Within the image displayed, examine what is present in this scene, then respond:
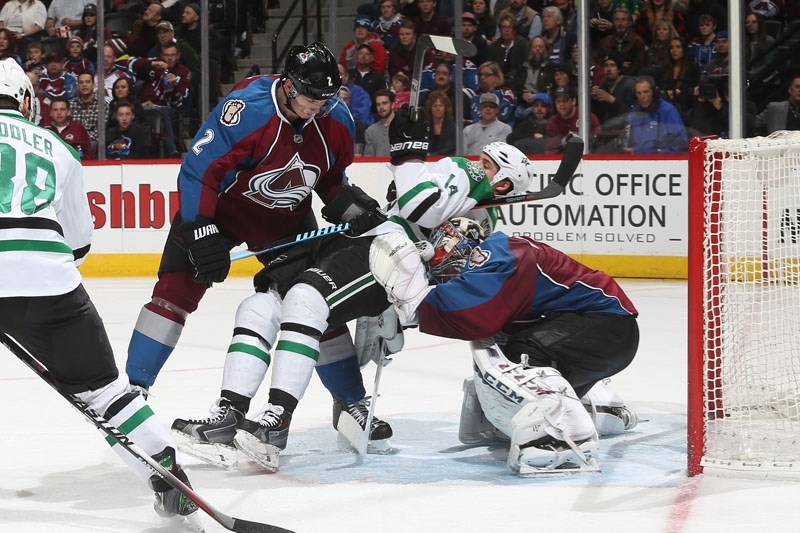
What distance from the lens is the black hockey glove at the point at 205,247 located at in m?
3.30

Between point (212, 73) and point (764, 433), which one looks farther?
point (212, 73)

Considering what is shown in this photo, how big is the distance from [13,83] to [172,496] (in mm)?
910

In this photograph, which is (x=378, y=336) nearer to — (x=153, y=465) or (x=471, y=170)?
(x=471, y=170)

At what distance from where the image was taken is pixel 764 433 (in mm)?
3271

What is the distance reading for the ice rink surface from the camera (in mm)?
2742

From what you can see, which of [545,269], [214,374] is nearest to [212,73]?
[214,374]

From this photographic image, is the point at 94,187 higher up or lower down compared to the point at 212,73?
lower down

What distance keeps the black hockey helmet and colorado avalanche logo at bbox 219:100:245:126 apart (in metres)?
0.15

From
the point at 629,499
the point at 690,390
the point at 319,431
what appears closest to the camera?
the point at 629,499

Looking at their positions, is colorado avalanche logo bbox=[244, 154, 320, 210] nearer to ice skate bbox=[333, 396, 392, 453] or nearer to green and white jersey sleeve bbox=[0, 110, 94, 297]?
ice skate bbox=[333, 396, 392, 453]

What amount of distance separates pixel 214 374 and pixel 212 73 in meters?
4.12

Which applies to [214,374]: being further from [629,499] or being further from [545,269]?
[629,499]

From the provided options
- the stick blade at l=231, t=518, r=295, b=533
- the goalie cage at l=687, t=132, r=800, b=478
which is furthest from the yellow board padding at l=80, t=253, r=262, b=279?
the stick blade at l=231, t=518, r=295, b=533

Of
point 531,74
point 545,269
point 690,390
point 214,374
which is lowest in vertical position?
point 214,374
